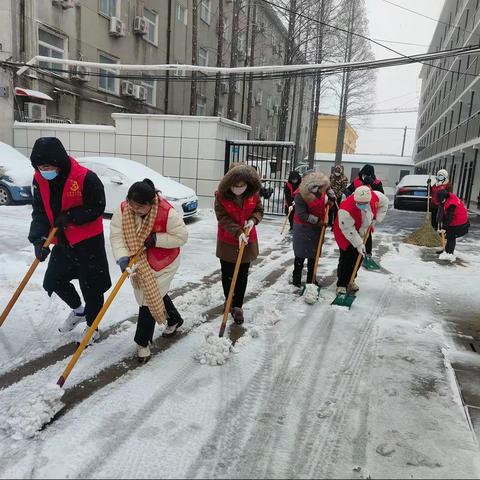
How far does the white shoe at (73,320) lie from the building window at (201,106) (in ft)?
76.4

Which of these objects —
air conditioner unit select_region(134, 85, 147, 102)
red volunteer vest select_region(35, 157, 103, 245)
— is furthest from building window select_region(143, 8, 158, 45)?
red volunteer vest select_region(35, 157, 103, 245)

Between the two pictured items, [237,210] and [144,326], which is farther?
[237,210]

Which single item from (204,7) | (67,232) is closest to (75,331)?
(67,232)

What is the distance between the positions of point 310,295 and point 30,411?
9.96 feet

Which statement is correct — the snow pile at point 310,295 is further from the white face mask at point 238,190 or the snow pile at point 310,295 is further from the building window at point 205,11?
the building window at point 205,11

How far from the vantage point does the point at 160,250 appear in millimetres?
3186

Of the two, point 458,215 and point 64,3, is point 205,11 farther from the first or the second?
point 458,215

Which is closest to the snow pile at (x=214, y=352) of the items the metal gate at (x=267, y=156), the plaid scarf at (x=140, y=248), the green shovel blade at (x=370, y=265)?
the plaid scarf at (x=140, y=248)

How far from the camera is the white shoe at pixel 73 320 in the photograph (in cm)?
365

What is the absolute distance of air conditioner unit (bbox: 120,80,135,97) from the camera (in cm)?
1802

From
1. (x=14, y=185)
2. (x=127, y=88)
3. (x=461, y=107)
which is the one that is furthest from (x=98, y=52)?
(x=461, y=107)

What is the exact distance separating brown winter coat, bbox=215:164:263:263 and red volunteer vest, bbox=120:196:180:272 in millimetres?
805

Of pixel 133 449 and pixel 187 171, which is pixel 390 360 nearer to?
pixel 133 449

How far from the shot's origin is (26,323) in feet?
12.6
